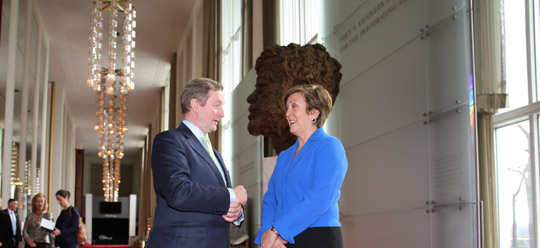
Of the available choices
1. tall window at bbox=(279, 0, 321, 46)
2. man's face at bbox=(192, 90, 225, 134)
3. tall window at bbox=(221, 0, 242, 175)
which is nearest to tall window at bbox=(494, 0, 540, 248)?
man's face at bbox=(192, 90, 225, 134)

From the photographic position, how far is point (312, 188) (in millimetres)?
2543

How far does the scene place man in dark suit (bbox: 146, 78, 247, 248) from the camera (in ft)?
7.61

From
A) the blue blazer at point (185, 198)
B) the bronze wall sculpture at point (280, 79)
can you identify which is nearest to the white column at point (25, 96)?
the bronze wall sculpture at point (280, 79)

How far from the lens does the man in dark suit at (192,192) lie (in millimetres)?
2320

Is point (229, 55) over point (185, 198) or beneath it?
over

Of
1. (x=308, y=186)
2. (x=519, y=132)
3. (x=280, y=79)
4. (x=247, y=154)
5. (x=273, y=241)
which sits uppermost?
(x=280, y=79)

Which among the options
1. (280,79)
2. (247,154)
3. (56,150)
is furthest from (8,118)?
(56,150)

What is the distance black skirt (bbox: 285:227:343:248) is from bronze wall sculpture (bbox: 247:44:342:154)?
5.34 ft

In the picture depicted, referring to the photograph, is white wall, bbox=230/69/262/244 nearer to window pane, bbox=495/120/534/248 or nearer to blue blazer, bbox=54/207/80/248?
blue blazer, bbox=54/207/80/248

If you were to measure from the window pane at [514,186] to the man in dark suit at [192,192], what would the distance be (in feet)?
4.00

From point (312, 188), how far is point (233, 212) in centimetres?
34

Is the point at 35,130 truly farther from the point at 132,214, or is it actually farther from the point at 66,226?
the point at 132,214

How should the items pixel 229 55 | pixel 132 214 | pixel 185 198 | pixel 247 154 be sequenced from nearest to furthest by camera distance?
pixel 185 198 < pixel 247 154 < pixel 229 55 < pixel 132 214

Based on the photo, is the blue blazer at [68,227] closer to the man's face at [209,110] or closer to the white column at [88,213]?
the man's face at [209,110]
